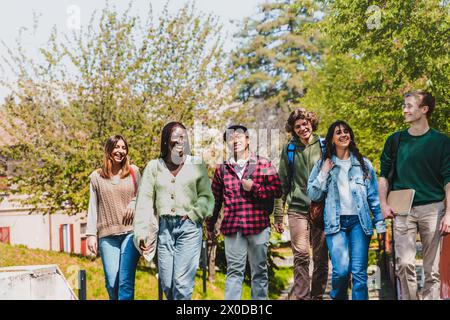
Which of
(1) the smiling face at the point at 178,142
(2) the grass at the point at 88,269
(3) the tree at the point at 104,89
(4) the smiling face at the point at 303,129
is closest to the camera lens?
(1) the smiling face at the point at 178,142

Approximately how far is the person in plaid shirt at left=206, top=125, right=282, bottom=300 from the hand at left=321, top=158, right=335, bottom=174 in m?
0.44

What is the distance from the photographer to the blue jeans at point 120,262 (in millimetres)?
6656

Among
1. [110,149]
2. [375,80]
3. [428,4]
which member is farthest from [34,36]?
[110,149]

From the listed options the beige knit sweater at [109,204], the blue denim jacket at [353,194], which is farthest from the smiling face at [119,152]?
the blue denim jacket at [353,194]

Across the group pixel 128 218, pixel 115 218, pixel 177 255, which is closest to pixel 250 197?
pixel 177 255

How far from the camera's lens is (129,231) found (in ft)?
22.1

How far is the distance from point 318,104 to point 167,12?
13036mm

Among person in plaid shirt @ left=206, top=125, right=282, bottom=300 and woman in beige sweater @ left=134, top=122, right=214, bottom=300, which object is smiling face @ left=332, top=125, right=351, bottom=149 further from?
woman in beige sweater @ left=134, top=122, right=214, bottom=300

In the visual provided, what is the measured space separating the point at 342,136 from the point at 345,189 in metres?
0.48

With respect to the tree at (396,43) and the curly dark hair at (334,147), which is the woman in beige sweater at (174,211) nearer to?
the curly dark hair at (334,147)

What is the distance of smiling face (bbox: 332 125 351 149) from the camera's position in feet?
21.4

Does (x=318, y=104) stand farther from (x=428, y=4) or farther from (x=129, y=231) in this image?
(x=129, y=231)

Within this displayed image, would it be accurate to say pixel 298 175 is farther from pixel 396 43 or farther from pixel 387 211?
pixel 396 43

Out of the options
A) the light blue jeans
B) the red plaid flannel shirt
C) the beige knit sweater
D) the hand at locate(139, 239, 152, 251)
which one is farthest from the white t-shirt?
the beige knit sweater
